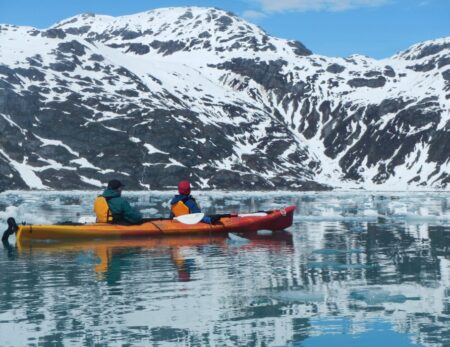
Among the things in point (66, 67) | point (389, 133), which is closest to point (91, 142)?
point (66, 67)

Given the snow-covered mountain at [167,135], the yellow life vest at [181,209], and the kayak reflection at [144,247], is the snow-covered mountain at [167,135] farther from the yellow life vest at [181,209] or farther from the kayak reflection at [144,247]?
the kayak reflection at [144,247]

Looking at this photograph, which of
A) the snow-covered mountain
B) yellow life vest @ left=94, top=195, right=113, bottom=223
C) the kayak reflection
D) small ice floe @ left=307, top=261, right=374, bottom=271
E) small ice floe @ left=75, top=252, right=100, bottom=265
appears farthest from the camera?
the snow-covered mountain

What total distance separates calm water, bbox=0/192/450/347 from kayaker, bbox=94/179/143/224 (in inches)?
77.5

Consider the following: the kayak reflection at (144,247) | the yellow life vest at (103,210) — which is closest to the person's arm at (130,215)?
the yellow life vest at (103,210)

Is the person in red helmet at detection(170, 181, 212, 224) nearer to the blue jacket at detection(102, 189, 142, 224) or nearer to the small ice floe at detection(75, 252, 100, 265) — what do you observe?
the blue jacket at detection(102, 189, 142, 224)

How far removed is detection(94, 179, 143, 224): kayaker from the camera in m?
24.8

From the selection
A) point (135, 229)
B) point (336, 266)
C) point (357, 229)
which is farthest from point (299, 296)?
point (357, 229)

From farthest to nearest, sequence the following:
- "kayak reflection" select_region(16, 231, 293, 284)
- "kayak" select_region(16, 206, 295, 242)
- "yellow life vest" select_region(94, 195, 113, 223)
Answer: "yellow life vest" select_region(94, 195, 113, 223) → "kayak" select_region(16, 206, 295, 242) → "kayak reflection" select_region(16, 231, 293, 284)

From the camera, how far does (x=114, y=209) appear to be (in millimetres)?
25203

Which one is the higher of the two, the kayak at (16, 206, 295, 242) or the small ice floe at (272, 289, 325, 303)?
the kayak at (16, 206, 295, 242)

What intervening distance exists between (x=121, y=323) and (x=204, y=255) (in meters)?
9.68

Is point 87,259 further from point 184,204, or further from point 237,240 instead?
point 184,204

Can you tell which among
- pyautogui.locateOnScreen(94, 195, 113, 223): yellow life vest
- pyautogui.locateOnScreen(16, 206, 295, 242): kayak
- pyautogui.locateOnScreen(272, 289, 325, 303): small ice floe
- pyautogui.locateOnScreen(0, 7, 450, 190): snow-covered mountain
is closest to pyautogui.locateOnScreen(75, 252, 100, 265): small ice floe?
pyautogui.locateOnScreen(16, 206, 295, 242): kayak

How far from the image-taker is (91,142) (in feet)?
493
